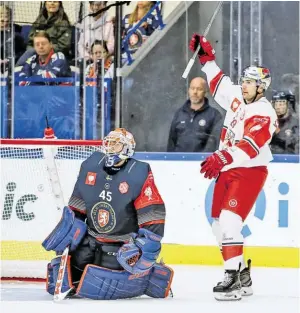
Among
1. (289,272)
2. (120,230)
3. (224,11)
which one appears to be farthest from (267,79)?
(224,11)

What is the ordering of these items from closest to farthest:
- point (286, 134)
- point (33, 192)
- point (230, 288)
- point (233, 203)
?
point (230, 288)
point (233, 203)
point (33, 192)
point (286, 134)

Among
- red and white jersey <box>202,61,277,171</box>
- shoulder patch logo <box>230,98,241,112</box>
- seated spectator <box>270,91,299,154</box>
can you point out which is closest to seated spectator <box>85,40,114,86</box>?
seated spectator <box>270,91,299,154</box>

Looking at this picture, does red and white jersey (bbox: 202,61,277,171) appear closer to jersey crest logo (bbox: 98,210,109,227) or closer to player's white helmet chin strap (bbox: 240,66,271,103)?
player's white helmet chin strap (bbox: 240,66,271,103)

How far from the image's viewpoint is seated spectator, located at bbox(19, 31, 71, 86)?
308 inches

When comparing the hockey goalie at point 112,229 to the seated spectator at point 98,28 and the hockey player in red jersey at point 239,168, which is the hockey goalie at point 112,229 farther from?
the seated spectator at point 98,28

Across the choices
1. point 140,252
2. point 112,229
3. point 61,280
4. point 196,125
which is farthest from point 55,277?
point 196,125

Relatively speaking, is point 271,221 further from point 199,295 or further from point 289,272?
point 199,295

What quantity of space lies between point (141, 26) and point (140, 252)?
3.17m

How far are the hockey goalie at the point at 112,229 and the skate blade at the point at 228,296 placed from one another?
0.78ft

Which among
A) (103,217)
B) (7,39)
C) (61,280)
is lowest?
(61,280)

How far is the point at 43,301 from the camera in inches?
195

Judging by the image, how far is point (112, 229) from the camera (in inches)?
199

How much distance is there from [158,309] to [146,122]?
2986mm

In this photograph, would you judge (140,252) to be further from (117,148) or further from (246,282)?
(246,282)
